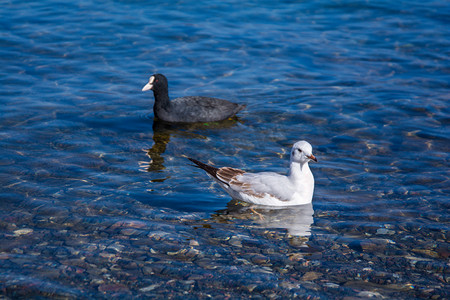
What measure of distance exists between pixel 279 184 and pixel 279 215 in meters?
0.55

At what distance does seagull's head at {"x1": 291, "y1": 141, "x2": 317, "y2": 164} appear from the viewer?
32.9 feet

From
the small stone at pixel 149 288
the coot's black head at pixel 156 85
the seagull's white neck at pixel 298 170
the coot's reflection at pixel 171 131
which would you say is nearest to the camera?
the small stone at pixel 149 288

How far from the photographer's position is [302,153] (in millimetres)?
10062

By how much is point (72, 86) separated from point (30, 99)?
144cm

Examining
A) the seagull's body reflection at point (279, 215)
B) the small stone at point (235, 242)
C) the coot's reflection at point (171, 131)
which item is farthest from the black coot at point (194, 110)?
the small stone at point (235, 242)

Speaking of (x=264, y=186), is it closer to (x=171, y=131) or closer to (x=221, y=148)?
(x=221, y=148)

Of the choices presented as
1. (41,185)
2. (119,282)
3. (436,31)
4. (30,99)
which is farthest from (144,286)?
(436,31)

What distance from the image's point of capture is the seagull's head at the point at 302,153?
32.9ft

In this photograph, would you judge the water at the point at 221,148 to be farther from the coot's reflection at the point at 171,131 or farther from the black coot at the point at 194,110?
the black coot at the point at 194,110

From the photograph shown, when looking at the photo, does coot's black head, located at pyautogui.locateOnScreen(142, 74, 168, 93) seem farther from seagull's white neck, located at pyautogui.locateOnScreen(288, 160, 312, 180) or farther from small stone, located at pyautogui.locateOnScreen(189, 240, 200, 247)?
small stone, located at pyautogui.locateOnScreen(189, 240, 200, 247)

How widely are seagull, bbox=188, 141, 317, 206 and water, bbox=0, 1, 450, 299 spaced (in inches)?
10.6

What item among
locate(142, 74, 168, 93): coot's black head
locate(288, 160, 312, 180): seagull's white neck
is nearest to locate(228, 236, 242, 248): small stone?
locate(288, 160, 312, 180): seagull's white neck

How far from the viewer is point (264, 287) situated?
7680 millimetres

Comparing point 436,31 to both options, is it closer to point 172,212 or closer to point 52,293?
point 172,212
